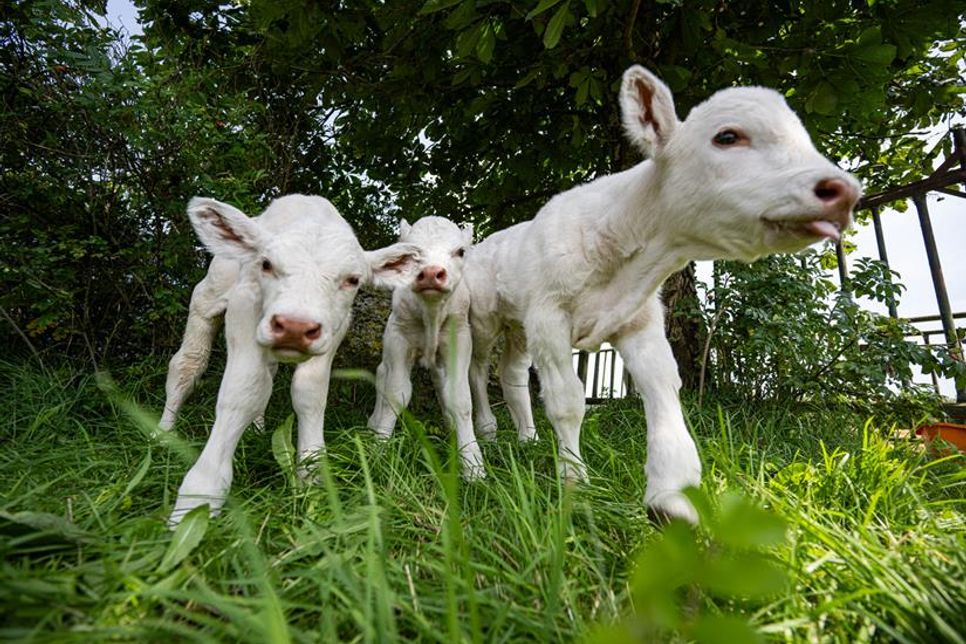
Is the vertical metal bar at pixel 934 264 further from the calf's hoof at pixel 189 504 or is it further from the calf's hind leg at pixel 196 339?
the calf's hoof at pixel 189 504

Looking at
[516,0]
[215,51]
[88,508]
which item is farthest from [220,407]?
[215,51]

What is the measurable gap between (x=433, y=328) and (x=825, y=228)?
2.21m

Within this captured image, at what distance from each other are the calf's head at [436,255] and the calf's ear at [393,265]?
48mm

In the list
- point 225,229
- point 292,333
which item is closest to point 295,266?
point 292,333

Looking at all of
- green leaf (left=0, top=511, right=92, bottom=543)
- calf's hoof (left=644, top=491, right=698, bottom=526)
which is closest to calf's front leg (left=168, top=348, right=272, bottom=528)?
green leaf (left=0, top=511, right=92, bottom=543)

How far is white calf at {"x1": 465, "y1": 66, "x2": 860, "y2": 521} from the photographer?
1939 millimetres

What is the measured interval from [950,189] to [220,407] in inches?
301

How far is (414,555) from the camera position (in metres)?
1.75

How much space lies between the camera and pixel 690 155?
7.34 ft

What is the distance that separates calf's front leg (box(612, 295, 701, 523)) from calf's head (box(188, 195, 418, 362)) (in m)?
1.28

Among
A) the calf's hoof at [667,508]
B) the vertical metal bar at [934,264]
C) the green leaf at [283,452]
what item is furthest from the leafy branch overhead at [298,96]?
the calf's hoof at [667,508]

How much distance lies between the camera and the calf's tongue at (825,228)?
1.83 meters

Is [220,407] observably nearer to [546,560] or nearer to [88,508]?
[88,508]

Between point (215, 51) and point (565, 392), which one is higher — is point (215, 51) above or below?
above
